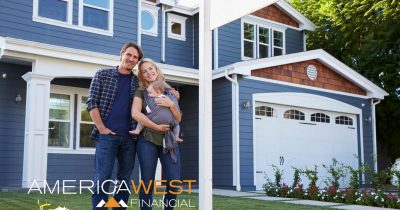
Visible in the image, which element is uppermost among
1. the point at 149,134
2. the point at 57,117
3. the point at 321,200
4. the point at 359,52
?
the point at 359,52

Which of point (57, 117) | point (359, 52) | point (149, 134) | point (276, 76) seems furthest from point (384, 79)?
point (149, 134)

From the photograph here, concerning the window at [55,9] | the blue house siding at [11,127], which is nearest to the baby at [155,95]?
the blue house siding at [11,127]

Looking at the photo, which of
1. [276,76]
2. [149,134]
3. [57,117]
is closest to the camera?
[149,134]

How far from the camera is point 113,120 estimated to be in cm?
343

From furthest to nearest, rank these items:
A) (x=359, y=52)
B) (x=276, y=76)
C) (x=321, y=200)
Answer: (x=359, y=52), (x=276, y=76), (x=321, y=200)

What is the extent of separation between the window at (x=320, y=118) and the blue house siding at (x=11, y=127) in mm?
7344

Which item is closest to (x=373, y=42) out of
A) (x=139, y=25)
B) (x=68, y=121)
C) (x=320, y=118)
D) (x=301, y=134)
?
(x=320, y=118)

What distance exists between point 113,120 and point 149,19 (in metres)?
9.11

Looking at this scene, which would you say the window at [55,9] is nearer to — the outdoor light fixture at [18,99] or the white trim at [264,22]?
the outdoor light fixture at [18,99]

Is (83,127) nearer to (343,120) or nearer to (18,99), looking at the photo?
(18,99)

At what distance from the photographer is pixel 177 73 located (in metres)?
10.6

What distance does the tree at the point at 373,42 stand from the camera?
46.1ft

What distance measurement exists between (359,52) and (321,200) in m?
9.47

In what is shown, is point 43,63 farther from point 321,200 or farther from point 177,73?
point 321,200
